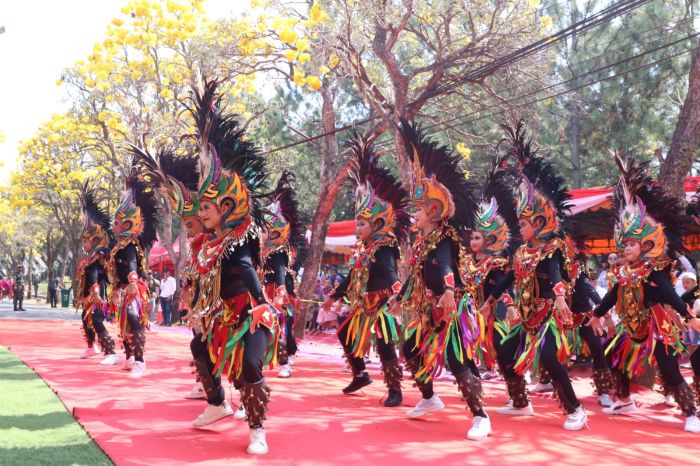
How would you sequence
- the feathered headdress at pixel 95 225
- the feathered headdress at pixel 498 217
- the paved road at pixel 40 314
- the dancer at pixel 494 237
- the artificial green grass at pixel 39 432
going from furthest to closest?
the paved road at pixel 40 314 → the feathered headdress at pixel 95 225 → the feathered headdress at pixel 498 217 → the dancer at pixel 494 237 → the artificial green grass at pixel 39 432

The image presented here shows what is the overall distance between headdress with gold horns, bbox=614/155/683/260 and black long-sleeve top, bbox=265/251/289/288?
148 inches

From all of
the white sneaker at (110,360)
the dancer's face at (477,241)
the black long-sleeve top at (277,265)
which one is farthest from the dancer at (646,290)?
the white sneaker at (110,360)

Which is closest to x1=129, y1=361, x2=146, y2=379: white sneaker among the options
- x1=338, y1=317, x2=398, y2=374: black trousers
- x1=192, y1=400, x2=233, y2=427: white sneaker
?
x1=338, y1=317, x2=398, y2=374: black trousers

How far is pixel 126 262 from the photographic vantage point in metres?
8.28

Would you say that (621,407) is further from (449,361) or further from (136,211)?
(136,211)

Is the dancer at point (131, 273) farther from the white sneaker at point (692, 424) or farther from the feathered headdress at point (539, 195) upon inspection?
the white sneaker at point (692, 424)

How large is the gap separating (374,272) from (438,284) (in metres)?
1.21

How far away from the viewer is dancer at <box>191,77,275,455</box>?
471cm

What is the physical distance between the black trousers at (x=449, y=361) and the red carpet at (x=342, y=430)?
28 centimetres

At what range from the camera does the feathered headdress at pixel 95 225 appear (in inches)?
360

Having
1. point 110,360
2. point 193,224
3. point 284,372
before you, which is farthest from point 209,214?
point 110,360

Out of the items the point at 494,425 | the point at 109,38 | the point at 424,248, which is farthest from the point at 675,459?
the point at 109,38

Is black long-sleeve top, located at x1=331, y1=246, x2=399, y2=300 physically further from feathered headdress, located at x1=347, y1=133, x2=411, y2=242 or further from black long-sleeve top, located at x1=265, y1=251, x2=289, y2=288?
black long-sleeve top, located at x1=265, y1=251, x2=289, y2=288

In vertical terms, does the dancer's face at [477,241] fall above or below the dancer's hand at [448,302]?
above
